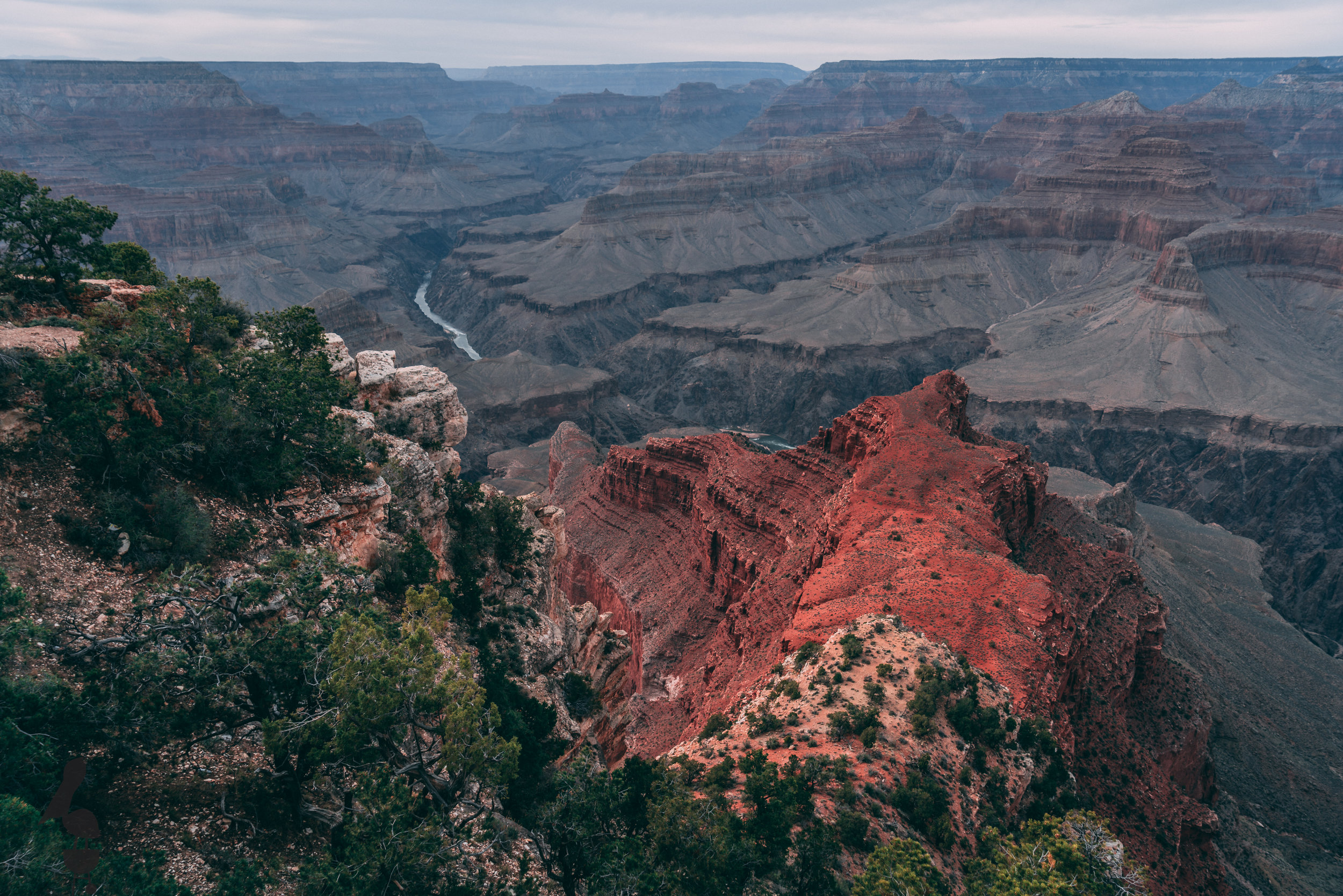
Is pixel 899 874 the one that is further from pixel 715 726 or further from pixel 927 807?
pixel 715 726

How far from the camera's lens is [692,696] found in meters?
51.7

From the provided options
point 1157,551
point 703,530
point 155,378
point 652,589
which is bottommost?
point 1157,551

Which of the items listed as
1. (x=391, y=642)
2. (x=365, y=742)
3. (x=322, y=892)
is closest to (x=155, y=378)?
(x=391, y=642)

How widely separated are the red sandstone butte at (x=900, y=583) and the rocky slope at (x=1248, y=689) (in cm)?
726

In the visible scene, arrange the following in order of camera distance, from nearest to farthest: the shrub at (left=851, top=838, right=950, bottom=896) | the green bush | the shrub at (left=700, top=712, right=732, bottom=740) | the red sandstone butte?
the shrub at (left=851, top=838, right=950, bottom=896) < the shrub at (left=700, top=712, right=732, bottom=740) < the green bush < the red sandstone butte

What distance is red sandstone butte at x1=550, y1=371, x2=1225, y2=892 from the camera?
37.2m

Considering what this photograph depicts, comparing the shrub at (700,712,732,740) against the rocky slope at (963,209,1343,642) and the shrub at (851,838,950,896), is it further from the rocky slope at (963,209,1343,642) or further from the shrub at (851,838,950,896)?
Result: the rocky slope at (963,209,1343,642)

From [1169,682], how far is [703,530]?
31.9 meters

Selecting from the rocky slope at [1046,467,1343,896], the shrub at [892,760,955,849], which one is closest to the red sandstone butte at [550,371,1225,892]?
the shrub at [892,760,955,849]

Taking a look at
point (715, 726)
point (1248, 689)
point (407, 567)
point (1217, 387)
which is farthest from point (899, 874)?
point (1217, 387)

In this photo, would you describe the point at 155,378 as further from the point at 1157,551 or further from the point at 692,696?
the point at 1157,551

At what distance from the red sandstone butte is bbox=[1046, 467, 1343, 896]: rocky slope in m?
7.26

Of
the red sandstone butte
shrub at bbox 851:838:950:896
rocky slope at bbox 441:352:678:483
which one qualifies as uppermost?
shrub at bbox 851:838:950:896

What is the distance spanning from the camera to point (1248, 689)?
66.4 meters
